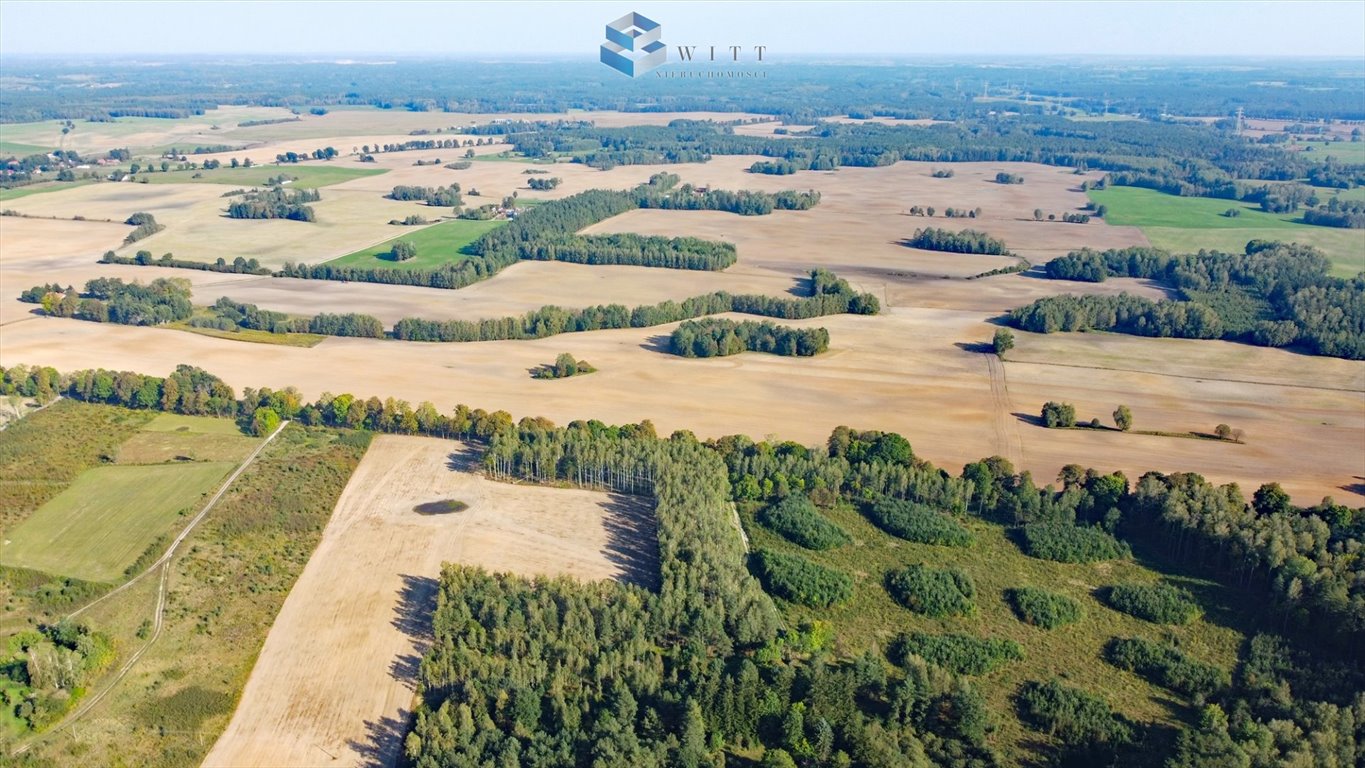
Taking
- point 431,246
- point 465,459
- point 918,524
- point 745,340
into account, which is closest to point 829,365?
point 745,340

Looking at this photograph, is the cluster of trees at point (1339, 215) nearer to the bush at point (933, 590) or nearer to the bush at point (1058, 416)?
the bush at point (1058, 416)

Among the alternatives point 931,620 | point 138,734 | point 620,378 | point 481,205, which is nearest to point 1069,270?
point 620,378

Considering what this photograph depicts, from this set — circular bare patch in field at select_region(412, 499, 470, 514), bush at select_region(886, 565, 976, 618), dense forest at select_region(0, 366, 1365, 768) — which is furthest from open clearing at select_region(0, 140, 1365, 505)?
bush at select_region(886, 565, 976, 618)

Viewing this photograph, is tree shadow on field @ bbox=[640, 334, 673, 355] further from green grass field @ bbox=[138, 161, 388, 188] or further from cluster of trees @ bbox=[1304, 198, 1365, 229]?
cluster of trees @ bbox=[1304, 198, 1365, 229]

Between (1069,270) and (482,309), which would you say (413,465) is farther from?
(1069,270)

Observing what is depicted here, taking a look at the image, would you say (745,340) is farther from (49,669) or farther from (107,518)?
(49,669)

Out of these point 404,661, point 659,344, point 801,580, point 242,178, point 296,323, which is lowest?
point 404,661

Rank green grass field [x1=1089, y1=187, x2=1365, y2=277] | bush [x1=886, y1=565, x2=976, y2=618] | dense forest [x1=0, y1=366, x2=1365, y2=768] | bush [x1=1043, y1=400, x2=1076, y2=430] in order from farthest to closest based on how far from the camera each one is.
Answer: green grass field [x1=1089, y1=187, x2=1365, y2=277], bush [x1=1043, y1=400, x2=1076, y2=430], bush [x1=886, y1=565, x2=976, y2=618], dense forest [x1=0, y1=366, x2=1365, y2=768]
